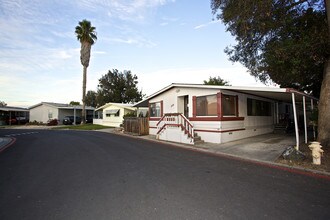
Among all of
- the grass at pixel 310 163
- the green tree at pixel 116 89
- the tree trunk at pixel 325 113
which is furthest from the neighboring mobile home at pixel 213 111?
the green tree at pixel 116 89

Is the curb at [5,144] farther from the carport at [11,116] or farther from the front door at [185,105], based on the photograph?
the carport at [11,116]

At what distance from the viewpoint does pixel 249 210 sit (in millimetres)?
3289

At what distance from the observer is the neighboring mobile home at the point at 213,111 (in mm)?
11195

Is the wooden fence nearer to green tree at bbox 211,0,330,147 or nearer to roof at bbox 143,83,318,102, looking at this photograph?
roof at bbox 143,83,318,102

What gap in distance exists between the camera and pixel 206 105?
11984mm

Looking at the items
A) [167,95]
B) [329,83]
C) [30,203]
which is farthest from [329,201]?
[167,95]

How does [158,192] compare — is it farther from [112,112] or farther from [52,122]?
[52,122]

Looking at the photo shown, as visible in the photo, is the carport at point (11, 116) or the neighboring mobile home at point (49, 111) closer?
the neighboring mobile home at point (49, 111)

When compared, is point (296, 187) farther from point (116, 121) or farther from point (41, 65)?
point (116, 121)

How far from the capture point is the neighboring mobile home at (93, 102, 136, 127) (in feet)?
88.1

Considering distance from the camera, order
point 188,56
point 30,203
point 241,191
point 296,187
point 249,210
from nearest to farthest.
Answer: point 249,210, point 30,203, point 241,191, point 296,187, point 188,56

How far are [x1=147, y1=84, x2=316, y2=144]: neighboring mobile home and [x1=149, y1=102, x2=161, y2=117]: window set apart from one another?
81mm

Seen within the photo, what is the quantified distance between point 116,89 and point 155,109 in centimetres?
2846

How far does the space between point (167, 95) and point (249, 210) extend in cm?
1210
